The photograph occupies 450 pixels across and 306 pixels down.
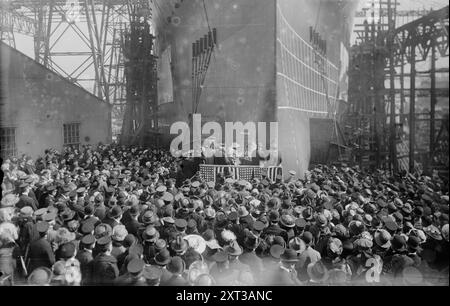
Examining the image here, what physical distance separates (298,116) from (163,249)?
16874 mm

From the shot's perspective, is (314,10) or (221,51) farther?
(314,10)

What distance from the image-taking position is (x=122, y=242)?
18.6 ft

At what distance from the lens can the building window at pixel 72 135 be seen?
22.5m

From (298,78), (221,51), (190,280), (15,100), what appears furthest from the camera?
(298,78)

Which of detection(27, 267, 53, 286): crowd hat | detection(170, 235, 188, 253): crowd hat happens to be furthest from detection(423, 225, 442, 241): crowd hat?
detection(27, 267, 53, 286): crowd hat

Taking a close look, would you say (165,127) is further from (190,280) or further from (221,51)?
(190,280)

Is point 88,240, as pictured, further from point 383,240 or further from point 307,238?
point 383,240

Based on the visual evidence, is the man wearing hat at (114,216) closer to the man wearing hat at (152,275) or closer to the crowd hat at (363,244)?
the man wearing hat at (152,275)

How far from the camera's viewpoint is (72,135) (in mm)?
23016

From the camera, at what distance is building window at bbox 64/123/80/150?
73.8 feet

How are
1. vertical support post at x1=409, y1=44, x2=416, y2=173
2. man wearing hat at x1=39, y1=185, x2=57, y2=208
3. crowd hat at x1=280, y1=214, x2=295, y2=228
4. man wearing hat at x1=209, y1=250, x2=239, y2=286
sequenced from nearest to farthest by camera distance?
man wearing hat at x1=209, y1=250, x2=239, y2=286, crowd hat at x1=280, y1=214, x2=295, y2=228, man wearing hat at x1=39, y1=185, x2=57, y2=208, vertical support post at x1=409, y1=44, x2=416, y2=173

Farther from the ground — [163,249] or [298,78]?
[298,78]

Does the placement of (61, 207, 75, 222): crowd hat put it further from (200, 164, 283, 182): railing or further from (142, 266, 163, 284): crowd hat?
(200, 164, 283, 182): railing
